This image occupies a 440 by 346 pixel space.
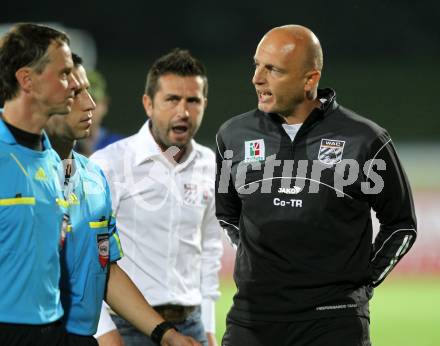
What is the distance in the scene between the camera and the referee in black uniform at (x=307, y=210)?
12.8 ft

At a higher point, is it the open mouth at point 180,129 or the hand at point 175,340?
the open mouth at point 180,129

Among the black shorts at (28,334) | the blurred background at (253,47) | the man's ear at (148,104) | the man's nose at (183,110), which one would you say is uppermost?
the man's nose at (183,110)

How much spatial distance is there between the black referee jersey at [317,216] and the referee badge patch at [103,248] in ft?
2.29

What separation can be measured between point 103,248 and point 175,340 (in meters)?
0.44

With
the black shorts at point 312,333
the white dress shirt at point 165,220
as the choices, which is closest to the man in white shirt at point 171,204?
the white dress shirt at point 165,220

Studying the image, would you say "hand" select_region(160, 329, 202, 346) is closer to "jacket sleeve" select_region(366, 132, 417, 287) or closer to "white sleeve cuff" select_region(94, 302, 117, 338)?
"white sleeve cuff" select_region(94, 302, 117, 338)

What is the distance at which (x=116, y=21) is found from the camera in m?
17.3

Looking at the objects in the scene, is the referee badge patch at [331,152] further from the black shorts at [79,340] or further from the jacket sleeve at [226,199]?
the black shorts at [79,340]

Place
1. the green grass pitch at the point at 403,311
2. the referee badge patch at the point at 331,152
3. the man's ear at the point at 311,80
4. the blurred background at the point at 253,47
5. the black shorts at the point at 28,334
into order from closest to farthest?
the black shorts at the point at 28,334
the referee badge patch at the point at 331,152
the man's ear at the point at 311,80
the green grass pitch at the point at 403,311
the blurred background at the point at 253,47

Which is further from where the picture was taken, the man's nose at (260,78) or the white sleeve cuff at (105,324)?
the white sleeve cuff at (105,324)

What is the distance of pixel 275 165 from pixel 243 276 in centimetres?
49

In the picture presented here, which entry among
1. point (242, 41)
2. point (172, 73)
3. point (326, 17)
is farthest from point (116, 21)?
point (172, 73)

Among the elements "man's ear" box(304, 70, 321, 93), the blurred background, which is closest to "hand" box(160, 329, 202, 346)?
"man's ear" box(304, 70, 321, 93)

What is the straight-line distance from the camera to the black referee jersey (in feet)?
12.8
